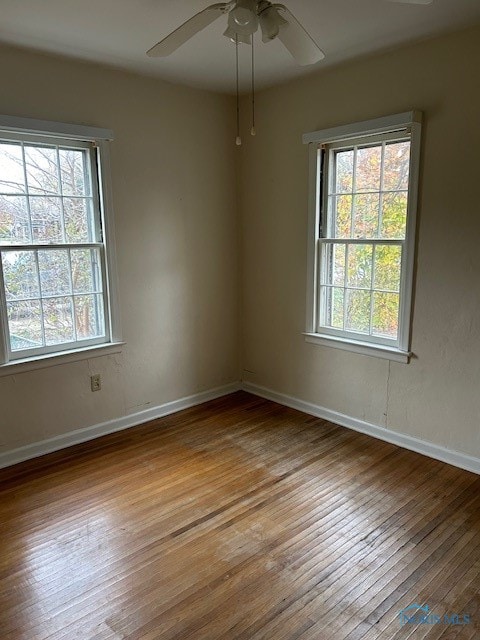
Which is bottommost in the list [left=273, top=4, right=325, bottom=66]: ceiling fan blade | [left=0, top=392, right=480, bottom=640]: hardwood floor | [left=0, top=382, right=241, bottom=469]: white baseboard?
[left=0, top=392, right=480, bottom=640]: hardwood floor

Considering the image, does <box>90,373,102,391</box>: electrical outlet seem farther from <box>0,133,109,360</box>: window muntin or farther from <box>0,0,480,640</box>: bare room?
<box>0,133,109,360</box>: window muntin

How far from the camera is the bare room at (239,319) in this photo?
2.03 m

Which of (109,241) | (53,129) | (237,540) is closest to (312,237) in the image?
(109,241)

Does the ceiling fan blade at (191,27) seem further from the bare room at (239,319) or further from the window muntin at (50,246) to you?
the window muntin at (50,246)

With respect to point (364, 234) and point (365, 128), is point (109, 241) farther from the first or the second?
point (365, 128)

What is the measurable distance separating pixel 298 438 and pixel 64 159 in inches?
102

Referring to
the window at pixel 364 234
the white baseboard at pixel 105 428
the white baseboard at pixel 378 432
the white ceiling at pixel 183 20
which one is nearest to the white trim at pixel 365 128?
the window at pixel 364 234

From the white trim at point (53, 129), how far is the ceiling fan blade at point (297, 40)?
156 cm


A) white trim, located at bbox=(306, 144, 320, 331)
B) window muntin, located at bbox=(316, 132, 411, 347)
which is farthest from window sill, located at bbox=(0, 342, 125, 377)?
window muntin, located at bbox=(316, 132, 411, 347)

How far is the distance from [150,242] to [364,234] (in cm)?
164

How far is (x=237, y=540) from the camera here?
2299 mm

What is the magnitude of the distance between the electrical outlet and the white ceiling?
2199mm

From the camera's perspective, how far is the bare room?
2027 mm

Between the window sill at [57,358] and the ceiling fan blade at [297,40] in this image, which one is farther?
the window sill at [57,358]
